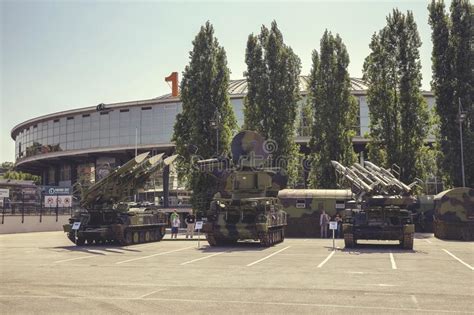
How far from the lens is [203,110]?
41281 millimetres

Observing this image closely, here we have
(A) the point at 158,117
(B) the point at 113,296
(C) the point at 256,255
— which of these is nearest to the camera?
(B) the point at 113,296

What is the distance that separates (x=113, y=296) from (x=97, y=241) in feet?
51.2

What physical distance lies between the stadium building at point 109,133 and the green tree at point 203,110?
15.8 meters

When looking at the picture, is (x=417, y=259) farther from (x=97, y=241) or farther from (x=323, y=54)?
(x=323, y=54)

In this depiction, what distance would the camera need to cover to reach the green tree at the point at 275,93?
136ft

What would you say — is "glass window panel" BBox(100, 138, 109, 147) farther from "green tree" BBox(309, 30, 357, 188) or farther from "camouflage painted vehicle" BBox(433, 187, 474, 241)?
"camouflage painted vehicle" BBox(433, 187, 474, 241)

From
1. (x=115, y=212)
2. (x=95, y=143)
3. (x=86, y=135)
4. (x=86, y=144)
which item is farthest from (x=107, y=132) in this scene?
(x=115, y=212)

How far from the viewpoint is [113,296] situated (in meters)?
10.0

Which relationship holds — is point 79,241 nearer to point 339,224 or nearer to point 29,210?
point 339,224

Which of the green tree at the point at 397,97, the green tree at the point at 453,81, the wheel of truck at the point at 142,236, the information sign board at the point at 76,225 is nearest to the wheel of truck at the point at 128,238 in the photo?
the wheel of truck at the point at 142,236

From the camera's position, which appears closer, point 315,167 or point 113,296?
point 113,296

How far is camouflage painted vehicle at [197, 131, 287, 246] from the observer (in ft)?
72.2

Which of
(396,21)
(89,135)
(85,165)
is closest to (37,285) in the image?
(396,21)

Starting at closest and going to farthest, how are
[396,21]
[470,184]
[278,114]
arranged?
[470,184] < [396,21] < [278,114]
